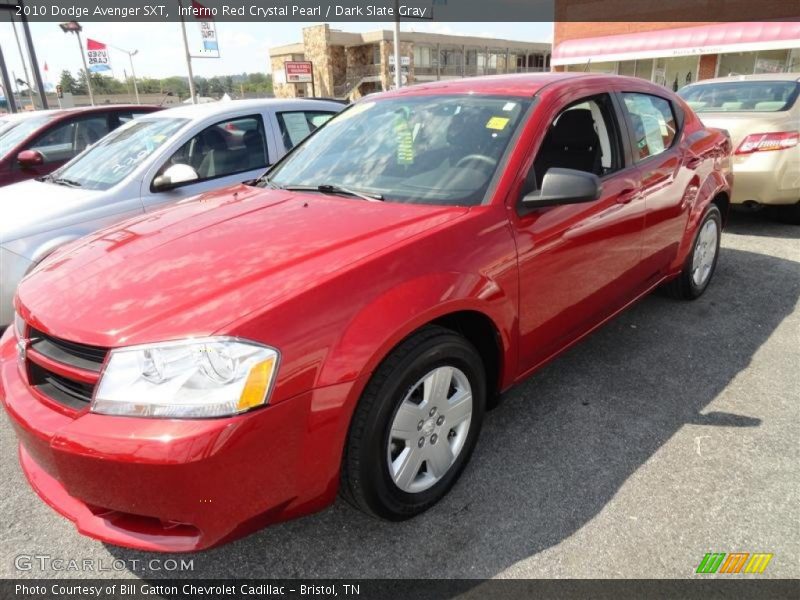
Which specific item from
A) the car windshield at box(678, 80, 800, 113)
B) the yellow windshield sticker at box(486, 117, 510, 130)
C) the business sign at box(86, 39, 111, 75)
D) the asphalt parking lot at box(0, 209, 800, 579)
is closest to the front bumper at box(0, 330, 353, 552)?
the asphalt parking lot at box(0, 209, 800, 579)

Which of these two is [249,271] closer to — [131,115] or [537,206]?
[537,206]

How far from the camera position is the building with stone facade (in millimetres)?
48562

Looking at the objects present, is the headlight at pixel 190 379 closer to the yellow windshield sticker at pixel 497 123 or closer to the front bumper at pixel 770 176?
the yellow windshield sticker at pixel 497 123

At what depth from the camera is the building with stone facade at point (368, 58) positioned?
4856 cm

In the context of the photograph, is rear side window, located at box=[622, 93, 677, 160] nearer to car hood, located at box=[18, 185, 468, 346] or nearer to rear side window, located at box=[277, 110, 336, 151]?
car hood, located at box=[18, 185, 468, 346]

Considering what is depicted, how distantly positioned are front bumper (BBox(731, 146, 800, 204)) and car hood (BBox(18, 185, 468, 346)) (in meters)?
4.95

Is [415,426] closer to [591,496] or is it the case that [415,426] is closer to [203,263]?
[591,496]

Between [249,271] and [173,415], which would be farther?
[249,271]

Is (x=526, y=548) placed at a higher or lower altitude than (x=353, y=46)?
lower

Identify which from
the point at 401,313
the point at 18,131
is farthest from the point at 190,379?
the point at 18,131

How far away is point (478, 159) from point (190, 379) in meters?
1.62

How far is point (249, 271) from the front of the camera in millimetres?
1974

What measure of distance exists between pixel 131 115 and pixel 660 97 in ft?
20.3

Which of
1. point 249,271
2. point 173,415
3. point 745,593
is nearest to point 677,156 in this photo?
point 745,593
